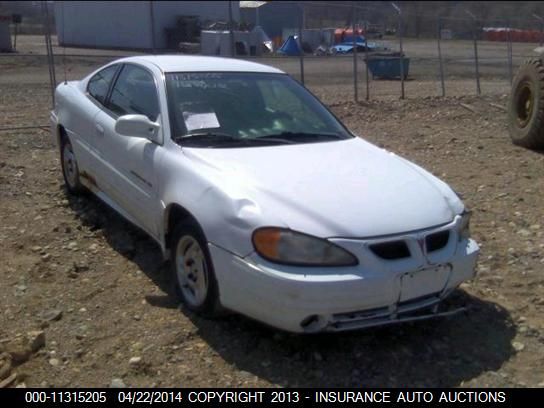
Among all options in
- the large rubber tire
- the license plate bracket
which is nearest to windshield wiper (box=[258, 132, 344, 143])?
the license plate bracket

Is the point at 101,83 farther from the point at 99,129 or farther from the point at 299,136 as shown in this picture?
the point at 299,136

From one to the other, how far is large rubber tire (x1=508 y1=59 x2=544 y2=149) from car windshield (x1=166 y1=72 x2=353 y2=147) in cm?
444

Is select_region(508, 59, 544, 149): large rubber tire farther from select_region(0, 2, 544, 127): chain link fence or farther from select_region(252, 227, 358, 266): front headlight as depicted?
select_region(252, 227, 358, 266): front headlight

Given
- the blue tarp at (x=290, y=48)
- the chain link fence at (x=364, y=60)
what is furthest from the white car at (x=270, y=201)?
the blue tarp at (x=290, y=48)

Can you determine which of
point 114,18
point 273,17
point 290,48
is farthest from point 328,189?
point 114,18

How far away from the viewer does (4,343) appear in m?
4.19

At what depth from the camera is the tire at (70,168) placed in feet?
21.6

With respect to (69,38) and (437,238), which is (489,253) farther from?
(69,38)

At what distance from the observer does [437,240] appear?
4.05m

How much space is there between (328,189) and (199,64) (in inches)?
74.1

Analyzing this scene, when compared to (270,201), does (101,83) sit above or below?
above

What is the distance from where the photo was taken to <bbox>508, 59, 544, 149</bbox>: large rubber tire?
9.05 metres

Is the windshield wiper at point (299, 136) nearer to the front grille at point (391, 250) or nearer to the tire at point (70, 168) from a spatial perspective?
the front grille at point (391, 250)

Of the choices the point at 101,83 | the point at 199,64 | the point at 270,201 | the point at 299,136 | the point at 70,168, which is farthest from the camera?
the point at 70,168
